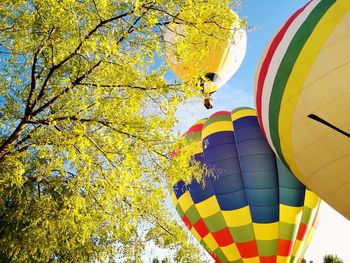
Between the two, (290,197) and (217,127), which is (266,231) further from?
(217,127)

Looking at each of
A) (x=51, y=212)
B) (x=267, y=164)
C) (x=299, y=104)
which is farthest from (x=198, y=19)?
(x=267, y=164)

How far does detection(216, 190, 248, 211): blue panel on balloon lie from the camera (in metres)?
13.5

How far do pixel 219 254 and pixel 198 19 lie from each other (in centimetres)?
1068

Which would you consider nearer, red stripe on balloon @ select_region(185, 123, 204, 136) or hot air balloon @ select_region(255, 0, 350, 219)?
hot air balloon @ select_region(255, 0, 350, 219)

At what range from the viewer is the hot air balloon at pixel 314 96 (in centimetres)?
916

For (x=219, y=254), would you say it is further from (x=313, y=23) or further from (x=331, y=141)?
(x=313, y=23)

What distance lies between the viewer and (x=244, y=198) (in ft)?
44.3

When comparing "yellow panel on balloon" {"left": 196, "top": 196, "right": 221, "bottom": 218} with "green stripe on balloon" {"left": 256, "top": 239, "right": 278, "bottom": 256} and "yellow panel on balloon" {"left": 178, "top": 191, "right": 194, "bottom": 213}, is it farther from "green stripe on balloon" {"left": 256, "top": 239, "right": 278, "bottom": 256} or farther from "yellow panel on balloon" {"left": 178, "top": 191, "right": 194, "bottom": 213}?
"green stripe on balloon" {"left": 256, "top": 239, "right": 278, "bottom": 256}

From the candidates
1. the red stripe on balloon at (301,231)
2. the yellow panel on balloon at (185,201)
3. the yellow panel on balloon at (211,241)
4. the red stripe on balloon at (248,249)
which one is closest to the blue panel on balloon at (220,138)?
the yellow panel on balloon at (185,201)

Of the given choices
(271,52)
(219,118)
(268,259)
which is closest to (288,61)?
(271,52)

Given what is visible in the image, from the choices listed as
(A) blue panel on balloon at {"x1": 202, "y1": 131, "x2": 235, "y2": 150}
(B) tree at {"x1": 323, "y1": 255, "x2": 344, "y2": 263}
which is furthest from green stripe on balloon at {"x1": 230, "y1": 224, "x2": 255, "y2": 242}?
(B) tree at {"x1": 323, "y1": 255, "x2": 344, "y2": 263}

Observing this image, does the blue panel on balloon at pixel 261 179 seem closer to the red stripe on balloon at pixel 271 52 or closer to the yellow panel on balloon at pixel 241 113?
the yellow panel on balloon at pixel 241 113

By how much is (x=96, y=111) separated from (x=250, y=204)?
958 centimetres

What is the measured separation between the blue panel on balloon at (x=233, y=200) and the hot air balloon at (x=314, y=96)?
2811 mm
